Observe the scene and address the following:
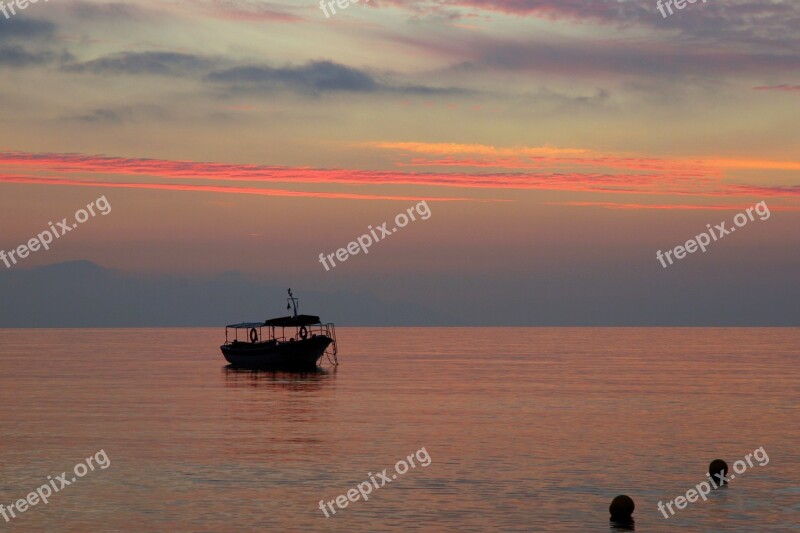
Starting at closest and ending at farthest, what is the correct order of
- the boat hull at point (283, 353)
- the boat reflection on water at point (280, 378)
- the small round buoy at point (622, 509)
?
the small round buoy at point (622, 509)
the boat reflection on water at point (280, 378)
the boat hull at point (283, 353)

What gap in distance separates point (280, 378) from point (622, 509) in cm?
8714

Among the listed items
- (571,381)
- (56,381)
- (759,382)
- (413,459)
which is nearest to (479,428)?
(413,459)

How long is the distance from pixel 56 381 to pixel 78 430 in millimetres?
53009

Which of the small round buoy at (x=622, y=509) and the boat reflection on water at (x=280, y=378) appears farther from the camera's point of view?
the boat reflection on water at (x=280, y=378)

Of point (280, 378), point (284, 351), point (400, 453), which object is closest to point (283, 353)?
point (284, 351)

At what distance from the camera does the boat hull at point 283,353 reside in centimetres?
12638

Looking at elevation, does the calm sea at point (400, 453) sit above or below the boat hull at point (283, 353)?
below

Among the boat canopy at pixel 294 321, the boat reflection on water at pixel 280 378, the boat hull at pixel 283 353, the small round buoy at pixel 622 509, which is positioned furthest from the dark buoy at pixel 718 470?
the boat hull at pixel 283 353

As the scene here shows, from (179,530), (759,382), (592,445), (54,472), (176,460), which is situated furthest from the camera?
(759,382)

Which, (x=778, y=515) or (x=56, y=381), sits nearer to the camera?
(x=778, y=515)

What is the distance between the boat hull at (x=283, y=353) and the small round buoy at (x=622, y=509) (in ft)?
303

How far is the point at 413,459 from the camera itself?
4756 centimetres

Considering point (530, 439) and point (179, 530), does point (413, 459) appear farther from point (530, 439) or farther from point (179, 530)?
point (179, 530)

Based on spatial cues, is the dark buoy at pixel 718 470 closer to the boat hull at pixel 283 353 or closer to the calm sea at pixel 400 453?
the calm sea at pixel 400 453
